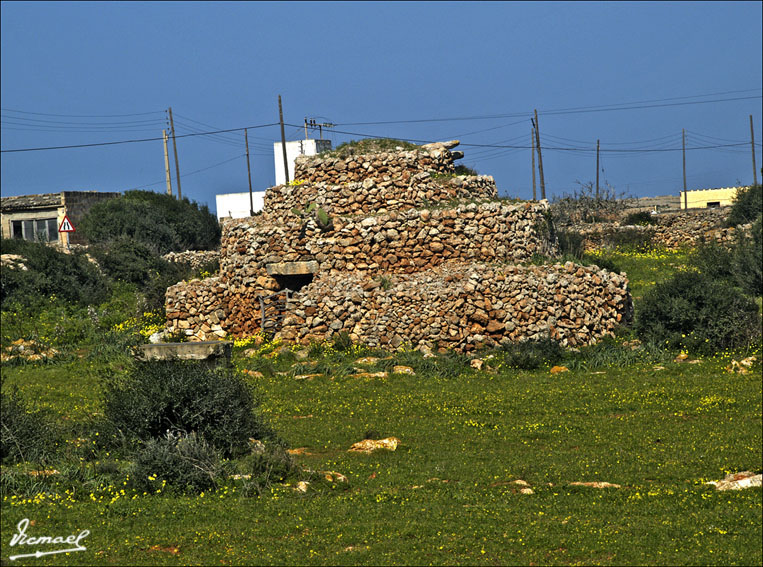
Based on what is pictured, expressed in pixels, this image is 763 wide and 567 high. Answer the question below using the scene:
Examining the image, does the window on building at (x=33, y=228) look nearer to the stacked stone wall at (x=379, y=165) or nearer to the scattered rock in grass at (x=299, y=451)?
the stacked stone wall at (x=379, y=165)

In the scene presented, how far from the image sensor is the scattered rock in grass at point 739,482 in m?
9.41

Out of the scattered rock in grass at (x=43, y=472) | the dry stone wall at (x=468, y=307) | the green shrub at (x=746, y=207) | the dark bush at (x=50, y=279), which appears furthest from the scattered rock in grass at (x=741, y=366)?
the green shrub at (x=746, y=207)

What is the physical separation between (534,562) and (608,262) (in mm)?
18958

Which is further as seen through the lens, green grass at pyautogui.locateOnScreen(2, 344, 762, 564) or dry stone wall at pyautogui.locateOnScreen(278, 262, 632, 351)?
dry stone wall at pyautogui.locateOnScreen(278, 262, 632, 351)

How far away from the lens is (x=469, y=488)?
32.9 ft

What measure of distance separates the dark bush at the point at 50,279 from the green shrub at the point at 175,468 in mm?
19306

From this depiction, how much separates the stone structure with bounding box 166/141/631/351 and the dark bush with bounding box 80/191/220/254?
47.2ft

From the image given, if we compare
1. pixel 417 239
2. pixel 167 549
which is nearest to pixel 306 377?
pixel 417 239

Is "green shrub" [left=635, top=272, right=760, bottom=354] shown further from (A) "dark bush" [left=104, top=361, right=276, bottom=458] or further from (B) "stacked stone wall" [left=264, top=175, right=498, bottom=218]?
(A) "dark bush" [left=104, top=361, right=276, bottom=458]

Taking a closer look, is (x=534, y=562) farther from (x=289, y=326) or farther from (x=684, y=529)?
(x=289, y=326)

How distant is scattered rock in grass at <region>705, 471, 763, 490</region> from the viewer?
941cm

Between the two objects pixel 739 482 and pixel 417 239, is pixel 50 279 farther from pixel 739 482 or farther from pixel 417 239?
pixel 739 482

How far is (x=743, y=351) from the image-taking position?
740 inches

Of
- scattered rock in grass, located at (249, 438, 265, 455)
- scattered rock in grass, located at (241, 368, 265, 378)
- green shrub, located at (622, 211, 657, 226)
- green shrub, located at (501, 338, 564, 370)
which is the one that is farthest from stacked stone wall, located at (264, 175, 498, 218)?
green shrub, located at (622, 211, 657, 226)
